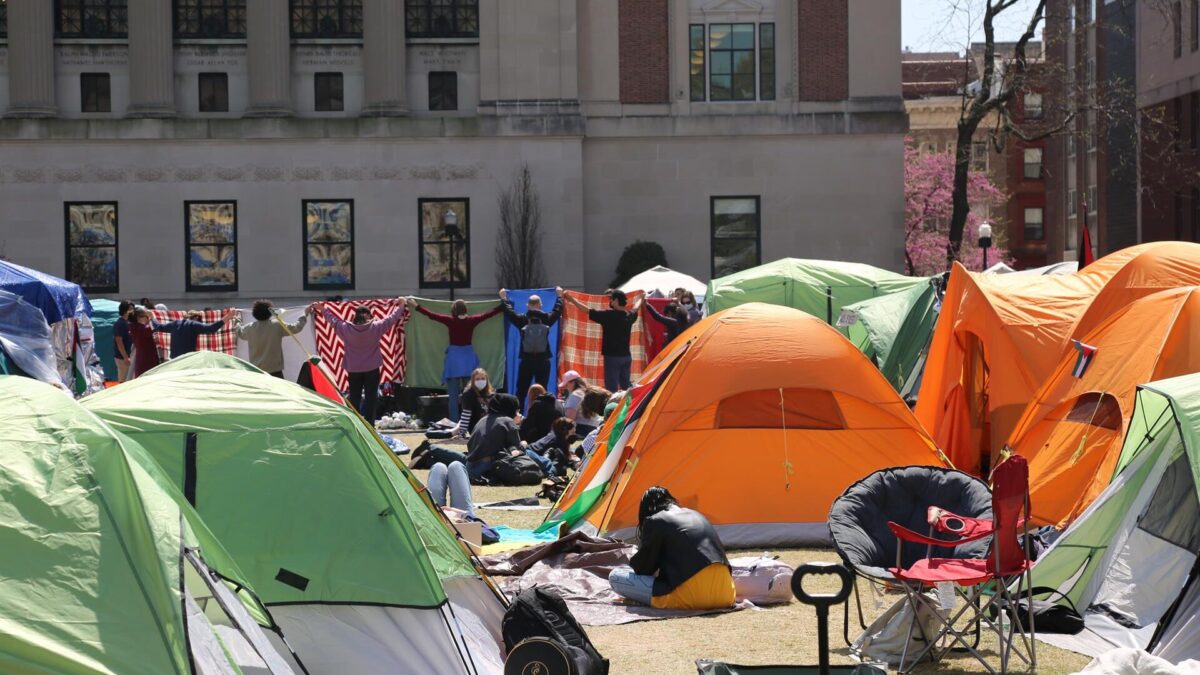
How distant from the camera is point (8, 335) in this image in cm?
1617

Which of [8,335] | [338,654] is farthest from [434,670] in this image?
[8,335]

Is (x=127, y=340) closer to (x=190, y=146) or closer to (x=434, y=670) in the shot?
(x=190, y=146)

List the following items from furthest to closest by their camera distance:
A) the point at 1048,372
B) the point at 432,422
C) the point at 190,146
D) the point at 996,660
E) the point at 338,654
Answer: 1. the point at 190,146
2. the point at 432,422
3. the point at 1048,372
4. the point at 996,660
5. the point at 338,654

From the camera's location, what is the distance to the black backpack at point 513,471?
15969 millimetres

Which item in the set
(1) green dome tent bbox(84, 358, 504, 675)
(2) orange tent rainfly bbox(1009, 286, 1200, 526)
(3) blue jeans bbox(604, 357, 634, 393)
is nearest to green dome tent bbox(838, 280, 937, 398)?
(3) blue jeans bbox(604, 357, 634, 393)

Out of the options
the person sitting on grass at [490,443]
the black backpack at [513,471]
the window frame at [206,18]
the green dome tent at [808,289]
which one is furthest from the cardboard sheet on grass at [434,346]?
the window frame at [206,18]

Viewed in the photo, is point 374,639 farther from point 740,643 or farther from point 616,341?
point 616,341

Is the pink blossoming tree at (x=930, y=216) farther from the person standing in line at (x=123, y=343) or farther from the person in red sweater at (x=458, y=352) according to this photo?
the person standing in line at (x=123, y=343)

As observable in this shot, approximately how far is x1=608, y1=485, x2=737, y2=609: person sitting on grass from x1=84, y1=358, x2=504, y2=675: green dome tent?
194cm

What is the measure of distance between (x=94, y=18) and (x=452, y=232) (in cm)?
1041

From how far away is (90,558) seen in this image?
598 centimetres

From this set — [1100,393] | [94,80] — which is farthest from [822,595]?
[94,80]

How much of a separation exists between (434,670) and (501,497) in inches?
295

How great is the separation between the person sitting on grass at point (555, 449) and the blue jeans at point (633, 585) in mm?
5772
